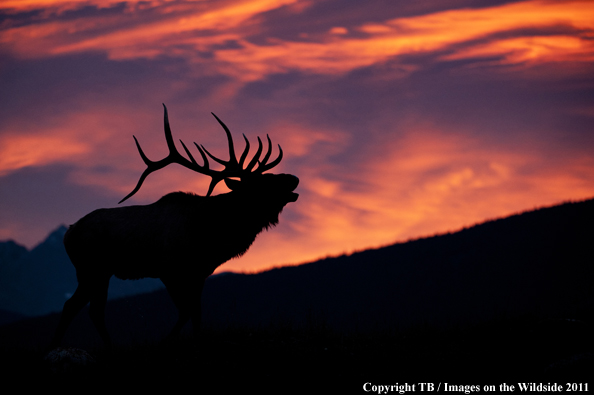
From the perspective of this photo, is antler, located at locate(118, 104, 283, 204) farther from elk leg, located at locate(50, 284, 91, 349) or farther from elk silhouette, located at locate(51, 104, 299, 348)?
elk leg, located at locate(50, 284, 91, 349)

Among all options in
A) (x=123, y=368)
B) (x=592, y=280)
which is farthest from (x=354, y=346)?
(x=592, y=280)

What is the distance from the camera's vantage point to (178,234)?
9312 millimetres

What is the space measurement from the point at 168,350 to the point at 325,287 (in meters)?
31.7

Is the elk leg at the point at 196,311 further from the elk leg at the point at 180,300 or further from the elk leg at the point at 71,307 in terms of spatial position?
the elk leg at the point at 71,307

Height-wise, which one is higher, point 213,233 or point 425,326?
point 213,233

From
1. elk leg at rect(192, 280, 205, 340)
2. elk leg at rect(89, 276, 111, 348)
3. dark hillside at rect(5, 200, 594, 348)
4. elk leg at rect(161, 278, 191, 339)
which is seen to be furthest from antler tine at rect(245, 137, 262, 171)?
dark hillside at rect(5, 200, 594, 348)

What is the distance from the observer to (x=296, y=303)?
122 ft

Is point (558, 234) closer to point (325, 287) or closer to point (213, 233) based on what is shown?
point (325, 287)

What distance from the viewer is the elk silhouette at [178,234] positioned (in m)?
9.28

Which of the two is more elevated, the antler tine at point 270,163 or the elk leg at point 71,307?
the antler tine at point 270,163

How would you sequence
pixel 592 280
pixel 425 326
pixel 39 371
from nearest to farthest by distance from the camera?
pixel 39 371 < pixel 425 326 < pixel 592 280

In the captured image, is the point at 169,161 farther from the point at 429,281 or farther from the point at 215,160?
the point at 429,281

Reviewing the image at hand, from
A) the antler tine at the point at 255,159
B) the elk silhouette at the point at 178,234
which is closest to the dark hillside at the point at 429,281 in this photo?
the elk silhouette at the point at 178,234

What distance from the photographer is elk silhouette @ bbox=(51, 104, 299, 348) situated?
9.28 m
